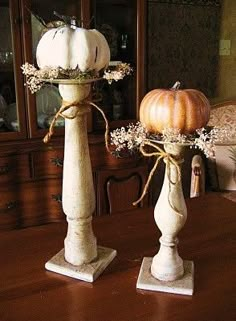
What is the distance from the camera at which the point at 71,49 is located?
87cm

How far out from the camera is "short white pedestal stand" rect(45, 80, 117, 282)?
0.95 meters

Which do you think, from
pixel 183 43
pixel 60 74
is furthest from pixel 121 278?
pixel 183 43

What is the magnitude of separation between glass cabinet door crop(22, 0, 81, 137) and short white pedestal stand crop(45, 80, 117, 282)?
39.1 inches

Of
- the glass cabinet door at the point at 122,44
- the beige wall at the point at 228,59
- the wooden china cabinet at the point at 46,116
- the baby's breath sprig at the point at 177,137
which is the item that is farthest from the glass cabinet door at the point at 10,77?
the beige wall at the point at 228,59

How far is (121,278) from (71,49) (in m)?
0.57

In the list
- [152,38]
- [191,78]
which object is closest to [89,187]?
[152,38]

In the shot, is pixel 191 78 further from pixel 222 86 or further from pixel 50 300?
pixel 50 300

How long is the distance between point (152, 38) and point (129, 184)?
119 cm

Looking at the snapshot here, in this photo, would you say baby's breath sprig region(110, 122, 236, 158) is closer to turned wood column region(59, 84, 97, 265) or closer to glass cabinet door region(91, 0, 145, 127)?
turned wood column region(59, 84, 97, 265)

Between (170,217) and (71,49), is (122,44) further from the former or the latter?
(170,217)

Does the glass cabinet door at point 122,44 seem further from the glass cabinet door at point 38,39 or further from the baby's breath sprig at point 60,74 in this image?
the baby's breath sprig at point 60,74

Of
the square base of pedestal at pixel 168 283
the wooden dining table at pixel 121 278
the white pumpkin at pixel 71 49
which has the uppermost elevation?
the white pumpkin at pixel 71 49

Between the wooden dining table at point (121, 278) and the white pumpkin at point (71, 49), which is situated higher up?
the white pumpkin at point (71, 49)

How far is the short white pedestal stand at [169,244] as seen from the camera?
91 centimetres
